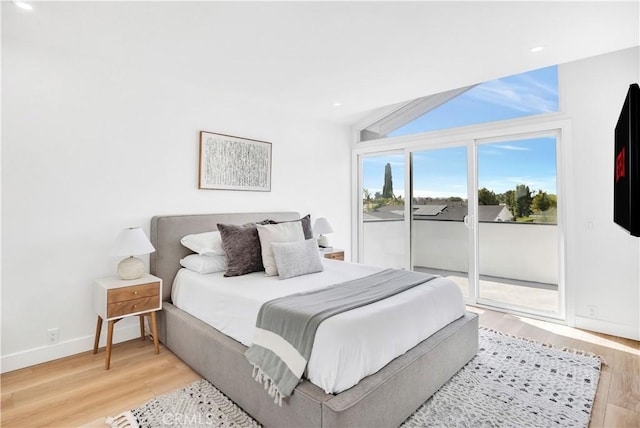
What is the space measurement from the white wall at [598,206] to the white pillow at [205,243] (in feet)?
11.5

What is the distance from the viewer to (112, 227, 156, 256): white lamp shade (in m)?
2.60

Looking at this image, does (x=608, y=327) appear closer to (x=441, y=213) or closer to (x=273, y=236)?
(x=441, y=213)

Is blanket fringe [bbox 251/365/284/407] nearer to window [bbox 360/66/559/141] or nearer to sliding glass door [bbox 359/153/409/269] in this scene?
sliding glass door [bbox 359/153/409/269]

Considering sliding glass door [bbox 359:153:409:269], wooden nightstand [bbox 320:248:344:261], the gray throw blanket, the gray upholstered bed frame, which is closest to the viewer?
the gray upholstered bed frame

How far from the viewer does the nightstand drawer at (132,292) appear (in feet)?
8.30

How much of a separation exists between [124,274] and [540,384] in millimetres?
3246

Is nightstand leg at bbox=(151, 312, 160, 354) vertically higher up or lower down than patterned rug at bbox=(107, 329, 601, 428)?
higher up

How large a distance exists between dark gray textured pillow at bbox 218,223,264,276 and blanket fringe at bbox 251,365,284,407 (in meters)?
1.10

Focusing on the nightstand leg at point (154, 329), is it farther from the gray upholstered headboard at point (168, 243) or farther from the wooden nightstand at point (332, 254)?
the wooden nightstand at point (332, 254)

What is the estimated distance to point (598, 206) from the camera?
128 inches

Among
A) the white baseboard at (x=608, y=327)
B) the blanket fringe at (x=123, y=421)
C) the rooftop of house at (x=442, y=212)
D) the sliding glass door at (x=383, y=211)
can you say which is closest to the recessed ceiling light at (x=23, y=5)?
the blanket fringe at (x=123, y=421)

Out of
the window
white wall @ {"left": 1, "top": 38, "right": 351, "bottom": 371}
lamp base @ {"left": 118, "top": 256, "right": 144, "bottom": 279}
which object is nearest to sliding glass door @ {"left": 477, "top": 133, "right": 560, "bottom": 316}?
the window

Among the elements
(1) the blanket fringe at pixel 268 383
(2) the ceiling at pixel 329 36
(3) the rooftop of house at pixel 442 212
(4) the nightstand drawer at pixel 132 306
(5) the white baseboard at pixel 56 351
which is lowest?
(5) the white baseboard at pixel 56 351

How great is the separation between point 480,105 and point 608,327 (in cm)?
269
